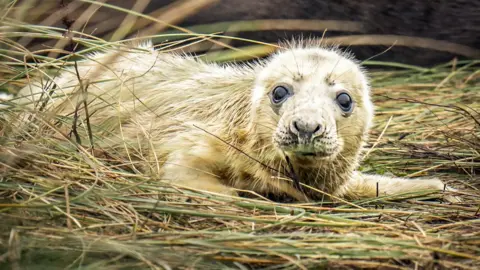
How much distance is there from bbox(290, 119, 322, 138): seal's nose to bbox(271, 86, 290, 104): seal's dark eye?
0.45 metres

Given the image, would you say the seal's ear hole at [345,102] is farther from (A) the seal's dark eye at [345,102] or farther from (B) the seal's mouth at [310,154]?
(B) the seal's mouth at [310,154]

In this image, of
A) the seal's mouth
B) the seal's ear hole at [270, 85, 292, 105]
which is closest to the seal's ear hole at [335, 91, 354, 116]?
the seal's ear hole at [270, 85, 292, 105]

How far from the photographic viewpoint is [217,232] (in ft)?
10.0

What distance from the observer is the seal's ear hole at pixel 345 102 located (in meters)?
4.22

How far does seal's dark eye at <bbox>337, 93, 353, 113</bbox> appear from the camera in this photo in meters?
4.23

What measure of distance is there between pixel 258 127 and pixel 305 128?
0.56m

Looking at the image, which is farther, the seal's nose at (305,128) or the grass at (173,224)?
the seal's nose at (305,128)

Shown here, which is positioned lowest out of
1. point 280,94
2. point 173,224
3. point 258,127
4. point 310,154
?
point 173,224

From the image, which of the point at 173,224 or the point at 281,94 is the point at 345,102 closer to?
the point at 281,94

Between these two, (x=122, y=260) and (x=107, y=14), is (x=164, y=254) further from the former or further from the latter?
(x=107, y=14)

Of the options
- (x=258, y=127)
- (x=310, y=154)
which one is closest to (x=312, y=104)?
(x=310, y=154)

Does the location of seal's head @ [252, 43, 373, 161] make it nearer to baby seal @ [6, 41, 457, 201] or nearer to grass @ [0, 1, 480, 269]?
baby seal @ [6, 41, 457, 201]

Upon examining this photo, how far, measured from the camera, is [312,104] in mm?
3965

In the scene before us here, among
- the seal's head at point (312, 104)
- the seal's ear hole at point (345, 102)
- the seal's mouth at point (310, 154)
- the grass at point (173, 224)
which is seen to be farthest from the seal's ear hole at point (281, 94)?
the grass at point (173, 224)
